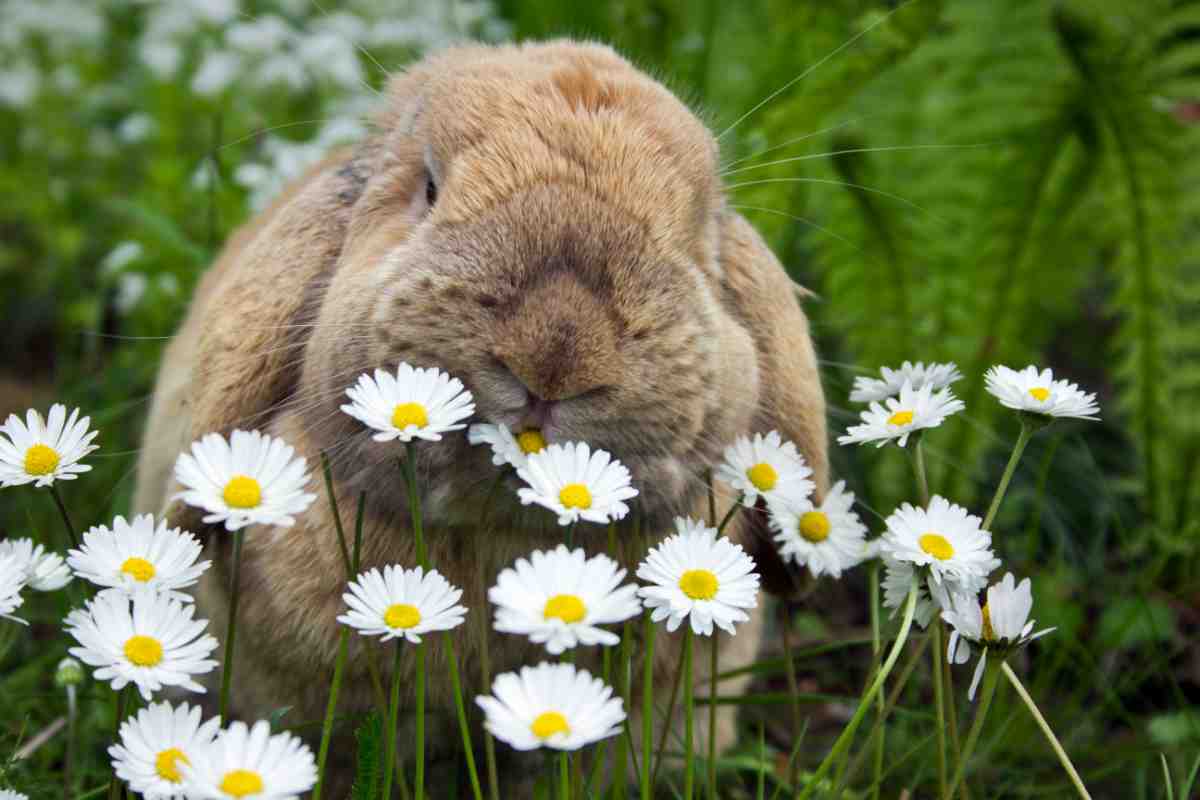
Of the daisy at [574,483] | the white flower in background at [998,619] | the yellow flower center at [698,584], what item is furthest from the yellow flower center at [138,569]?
the white flower in background at [998,619]

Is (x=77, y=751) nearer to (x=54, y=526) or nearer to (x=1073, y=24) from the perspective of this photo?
(x=54, y=526)

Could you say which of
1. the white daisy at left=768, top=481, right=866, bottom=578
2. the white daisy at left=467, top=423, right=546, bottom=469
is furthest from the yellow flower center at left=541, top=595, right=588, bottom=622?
the white daisy at left=768, top=481, right=866, bottom=578

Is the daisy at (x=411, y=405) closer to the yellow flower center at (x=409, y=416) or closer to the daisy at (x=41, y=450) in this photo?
the yellow flower center at (x=409, y=416)

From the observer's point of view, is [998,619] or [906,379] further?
[906,379]

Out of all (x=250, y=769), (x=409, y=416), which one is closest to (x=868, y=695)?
(x=409, y=416)

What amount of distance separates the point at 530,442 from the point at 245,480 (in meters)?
0.46

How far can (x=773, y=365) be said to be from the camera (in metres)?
3.06

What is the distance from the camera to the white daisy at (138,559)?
204 cm

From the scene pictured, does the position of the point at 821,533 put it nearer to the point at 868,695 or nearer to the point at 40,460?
the point at 868,695

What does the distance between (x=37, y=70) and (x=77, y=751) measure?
201 inches

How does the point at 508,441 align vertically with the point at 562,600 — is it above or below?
above

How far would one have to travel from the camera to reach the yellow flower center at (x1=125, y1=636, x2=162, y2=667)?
6.41 ft

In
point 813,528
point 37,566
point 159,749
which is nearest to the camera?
point 159,749

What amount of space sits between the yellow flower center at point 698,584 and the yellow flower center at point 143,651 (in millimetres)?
792
